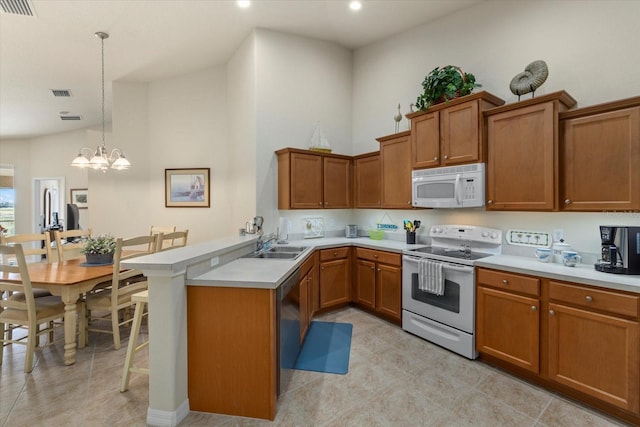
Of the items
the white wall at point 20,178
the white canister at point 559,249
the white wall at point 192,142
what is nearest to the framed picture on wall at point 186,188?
the white wall at point 192,142

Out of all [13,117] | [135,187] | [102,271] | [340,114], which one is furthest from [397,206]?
[13,117]

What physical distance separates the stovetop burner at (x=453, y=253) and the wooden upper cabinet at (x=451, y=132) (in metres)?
0.93

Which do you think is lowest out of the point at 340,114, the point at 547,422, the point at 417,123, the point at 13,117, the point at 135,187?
the point at 547,422

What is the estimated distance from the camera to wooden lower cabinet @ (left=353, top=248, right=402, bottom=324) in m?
3.40

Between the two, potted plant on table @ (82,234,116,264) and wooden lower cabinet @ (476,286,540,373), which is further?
potted plant on table @ (82,234,116,264)

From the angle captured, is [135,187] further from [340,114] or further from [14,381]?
[340,114]

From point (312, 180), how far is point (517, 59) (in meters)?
2.58

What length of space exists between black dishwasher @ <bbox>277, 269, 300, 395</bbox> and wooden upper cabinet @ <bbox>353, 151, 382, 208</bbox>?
1.94 meters

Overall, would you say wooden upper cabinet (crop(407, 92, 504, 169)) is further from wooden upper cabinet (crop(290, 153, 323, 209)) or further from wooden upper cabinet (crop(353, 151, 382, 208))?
wooden upper cabinet (crop(290, 153, 323, 209))

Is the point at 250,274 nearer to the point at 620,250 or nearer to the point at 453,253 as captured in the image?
the point at 453,253

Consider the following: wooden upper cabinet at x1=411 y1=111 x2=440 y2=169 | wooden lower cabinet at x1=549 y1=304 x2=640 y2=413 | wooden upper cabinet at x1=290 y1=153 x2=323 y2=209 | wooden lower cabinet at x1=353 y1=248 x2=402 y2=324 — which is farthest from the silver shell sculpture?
wooden upper cabinet at x1=290 y1=153 x2=323 y2=209

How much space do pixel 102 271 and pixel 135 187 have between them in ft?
8.54

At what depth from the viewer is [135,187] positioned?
512 cm

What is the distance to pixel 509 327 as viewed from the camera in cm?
244
